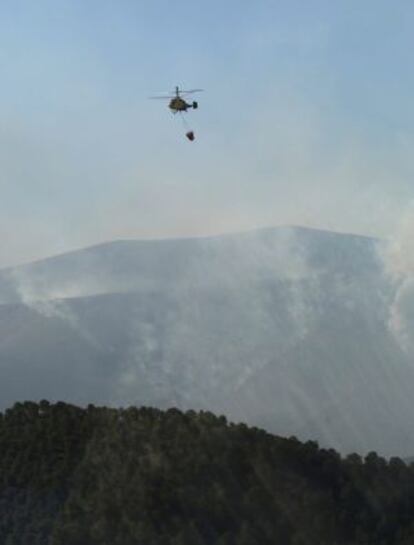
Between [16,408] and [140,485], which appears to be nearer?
[140,485]

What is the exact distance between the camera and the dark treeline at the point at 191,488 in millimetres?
61219

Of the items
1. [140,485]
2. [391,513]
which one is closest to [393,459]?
[391,513]

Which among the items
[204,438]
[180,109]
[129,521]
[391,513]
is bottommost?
[391,513]

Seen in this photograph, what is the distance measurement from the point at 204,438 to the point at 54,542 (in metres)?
12.8

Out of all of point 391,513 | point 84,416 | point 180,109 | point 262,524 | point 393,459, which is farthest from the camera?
point 180,109

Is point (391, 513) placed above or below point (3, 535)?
below

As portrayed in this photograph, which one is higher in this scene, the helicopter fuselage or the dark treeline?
the helicopter fuselage

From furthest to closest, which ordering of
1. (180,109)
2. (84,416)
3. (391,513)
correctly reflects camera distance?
(180,109), (84,416), (391,513)

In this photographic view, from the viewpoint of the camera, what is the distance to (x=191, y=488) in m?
64.2

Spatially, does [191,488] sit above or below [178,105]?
below

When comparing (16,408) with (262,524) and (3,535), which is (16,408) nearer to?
(3,535)

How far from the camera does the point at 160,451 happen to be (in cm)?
6800

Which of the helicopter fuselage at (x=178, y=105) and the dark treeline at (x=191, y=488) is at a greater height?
the helicopter fuselage at (x=178, y=105)

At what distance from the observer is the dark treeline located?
61219mm
